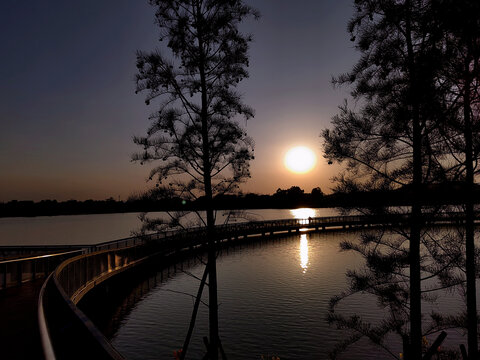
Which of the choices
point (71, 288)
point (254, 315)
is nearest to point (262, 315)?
point (254, 315)

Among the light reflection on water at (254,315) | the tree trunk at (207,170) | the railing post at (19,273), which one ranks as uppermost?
the tree trunk at (207,170)

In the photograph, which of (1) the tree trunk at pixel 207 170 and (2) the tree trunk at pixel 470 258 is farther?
(1) the tree trunk at pixel 207 170

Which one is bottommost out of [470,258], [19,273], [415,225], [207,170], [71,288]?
[71,288]

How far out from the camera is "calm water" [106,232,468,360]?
21.5 meters

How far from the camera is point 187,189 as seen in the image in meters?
16.9

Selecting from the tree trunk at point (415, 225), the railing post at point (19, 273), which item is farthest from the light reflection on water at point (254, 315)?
the tree trunk at point (415, 225)

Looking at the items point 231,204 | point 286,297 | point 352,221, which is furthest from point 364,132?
point 352,221

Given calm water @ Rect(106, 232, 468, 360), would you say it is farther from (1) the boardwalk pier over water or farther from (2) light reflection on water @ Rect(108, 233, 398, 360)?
(1) the boardwalk pier over water

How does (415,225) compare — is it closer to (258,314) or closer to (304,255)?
(258,314)

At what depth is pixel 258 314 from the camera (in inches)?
1095

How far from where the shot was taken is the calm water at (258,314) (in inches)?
847

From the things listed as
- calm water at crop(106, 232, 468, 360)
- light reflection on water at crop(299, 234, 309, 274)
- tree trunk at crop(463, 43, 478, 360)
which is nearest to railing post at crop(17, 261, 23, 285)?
calm water at crop(106, 232, 468, 360)

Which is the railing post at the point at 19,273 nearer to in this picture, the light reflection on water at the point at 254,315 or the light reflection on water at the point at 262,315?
the light reflection on water at the point at 254,315

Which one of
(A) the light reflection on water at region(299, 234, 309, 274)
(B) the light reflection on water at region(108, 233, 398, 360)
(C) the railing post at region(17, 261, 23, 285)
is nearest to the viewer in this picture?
(C) the railing post at region(17, 261, 23, 285)
